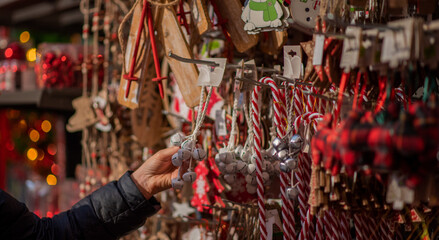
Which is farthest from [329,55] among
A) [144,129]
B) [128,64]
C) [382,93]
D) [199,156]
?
[144,129]

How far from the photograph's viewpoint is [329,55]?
1058mm

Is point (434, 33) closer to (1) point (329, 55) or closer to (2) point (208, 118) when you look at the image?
(1) point (329, 55)

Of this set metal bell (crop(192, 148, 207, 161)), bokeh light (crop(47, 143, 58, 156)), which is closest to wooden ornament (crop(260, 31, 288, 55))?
metal bell (crop(192, 148, 207, 161))

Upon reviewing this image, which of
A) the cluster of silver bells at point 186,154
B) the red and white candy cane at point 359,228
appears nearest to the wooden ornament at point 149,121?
the cluster of silver bells at point 186,154

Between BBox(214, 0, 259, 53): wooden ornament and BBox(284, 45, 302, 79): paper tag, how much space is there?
0.15 meters

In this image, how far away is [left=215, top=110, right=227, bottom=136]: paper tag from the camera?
1591 mm

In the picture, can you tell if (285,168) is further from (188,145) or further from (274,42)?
(274,42)

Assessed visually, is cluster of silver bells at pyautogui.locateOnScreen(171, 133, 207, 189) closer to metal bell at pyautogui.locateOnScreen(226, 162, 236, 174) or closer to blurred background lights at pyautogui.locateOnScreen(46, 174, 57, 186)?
metal bell at pyautogui.locateOnScreen(226, 162, 236, 174)

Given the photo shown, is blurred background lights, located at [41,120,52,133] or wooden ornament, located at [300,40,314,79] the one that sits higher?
wooden ornament, located at [300,40,314,79]

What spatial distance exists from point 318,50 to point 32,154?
134 inches

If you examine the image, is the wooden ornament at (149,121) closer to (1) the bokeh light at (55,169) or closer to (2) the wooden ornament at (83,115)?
(2) the wooden ornament at (83,115)

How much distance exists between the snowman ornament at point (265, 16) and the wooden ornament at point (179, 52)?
211 mm

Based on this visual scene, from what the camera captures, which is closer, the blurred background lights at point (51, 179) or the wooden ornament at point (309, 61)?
the wooden ornament at point (309, 61)

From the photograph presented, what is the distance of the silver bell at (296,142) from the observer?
120 centimetres
